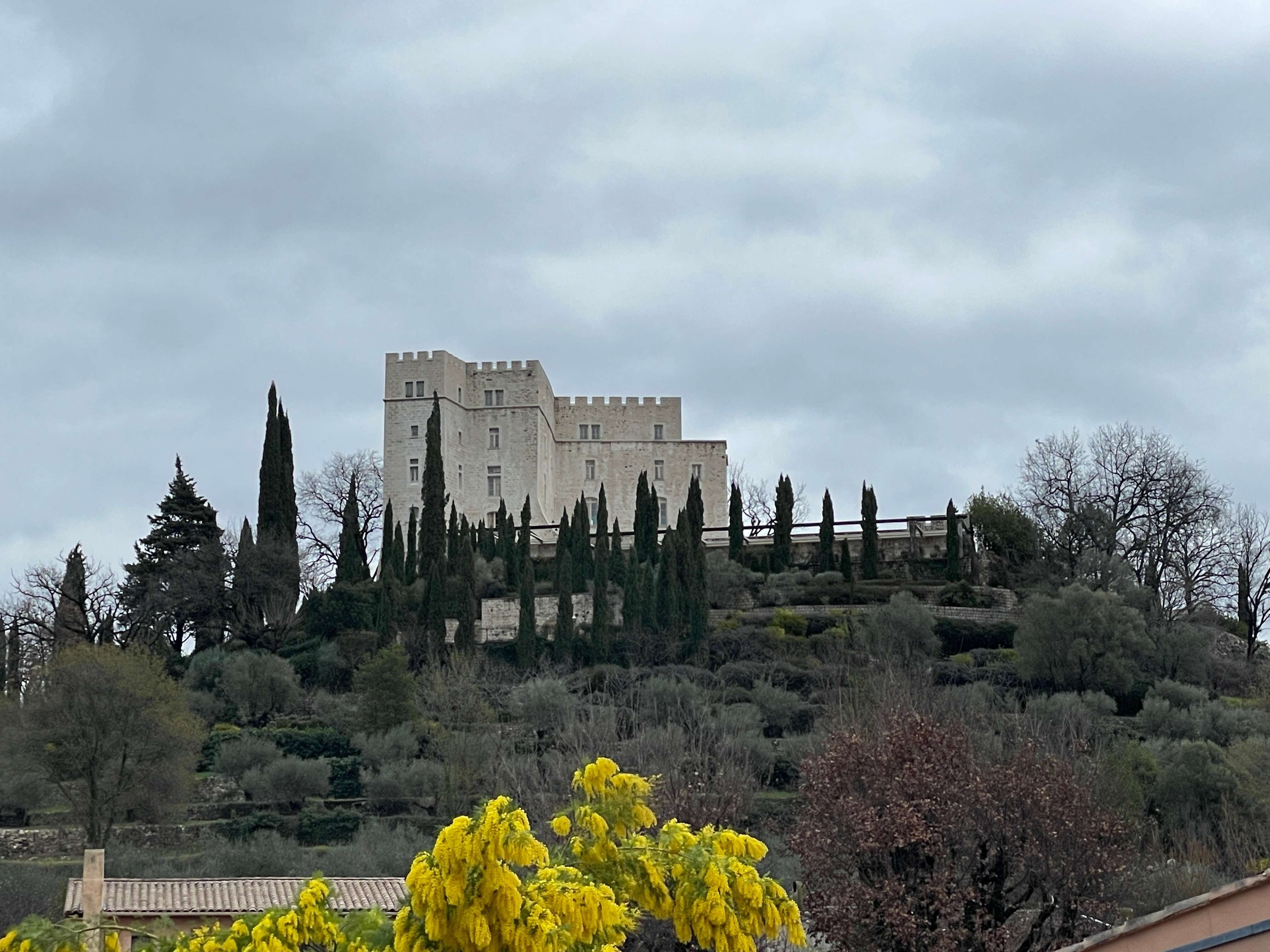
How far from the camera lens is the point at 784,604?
5391cm

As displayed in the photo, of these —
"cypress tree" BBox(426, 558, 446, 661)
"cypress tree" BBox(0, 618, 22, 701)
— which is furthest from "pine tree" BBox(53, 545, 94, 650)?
"cypress tree" BBox(426, 558, 446, 661)

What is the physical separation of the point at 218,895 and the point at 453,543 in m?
37.2

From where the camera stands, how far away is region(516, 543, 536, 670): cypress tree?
48.3 m

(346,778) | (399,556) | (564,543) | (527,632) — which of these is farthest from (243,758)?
(399,556)

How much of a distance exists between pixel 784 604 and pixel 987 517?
11.1m

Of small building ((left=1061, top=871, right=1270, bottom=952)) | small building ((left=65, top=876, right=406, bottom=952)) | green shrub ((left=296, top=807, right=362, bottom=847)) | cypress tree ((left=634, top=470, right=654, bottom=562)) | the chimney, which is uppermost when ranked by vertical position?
cypress tree ((left=634, top=470, right=654, bottom=562))

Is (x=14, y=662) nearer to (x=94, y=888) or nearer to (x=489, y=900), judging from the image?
(x=94, y=888)

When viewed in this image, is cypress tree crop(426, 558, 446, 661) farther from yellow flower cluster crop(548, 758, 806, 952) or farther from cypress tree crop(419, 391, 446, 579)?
yellow flower cluster crop(548, 758, 806, 952)

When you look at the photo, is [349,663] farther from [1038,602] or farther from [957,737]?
[957,737]

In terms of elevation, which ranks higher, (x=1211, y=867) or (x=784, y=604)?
(x=784, y=604)

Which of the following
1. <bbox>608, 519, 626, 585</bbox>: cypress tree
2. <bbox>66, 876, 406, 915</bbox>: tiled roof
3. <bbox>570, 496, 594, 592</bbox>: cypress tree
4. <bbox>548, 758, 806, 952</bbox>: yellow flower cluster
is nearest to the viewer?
<bbox>548, 758, 806, 952</bbox>: yellow flower cluster

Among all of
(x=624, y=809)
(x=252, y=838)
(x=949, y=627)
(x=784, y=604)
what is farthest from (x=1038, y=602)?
(x=624, y=809)

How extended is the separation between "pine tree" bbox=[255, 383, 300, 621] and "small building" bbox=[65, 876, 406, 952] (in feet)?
112

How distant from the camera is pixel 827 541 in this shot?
58.9 m
